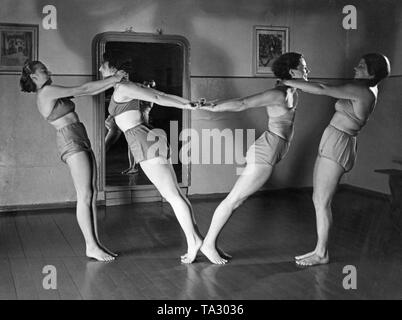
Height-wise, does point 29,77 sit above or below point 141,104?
above

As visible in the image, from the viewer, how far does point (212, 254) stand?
429 centimetres

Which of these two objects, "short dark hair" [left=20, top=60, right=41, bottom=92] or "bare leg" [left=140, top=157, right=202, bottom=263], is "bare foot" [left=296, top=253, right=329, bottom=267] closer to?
"bare leg" [left=140, top=157, right=202, bottom=263]

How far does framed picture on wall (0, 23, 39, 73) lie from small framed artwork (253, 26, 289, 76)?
9.47 feet

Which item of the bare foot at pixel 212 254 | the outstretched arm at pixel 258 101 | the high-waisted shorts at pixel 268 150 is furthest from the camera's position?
the bare foot at pixel 212 254

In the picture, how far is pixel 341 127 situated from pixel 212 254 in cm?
143

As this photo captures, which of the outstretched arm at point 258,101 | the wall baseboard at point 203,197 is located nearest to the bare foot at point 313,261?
the outstretched arm at point 258,101

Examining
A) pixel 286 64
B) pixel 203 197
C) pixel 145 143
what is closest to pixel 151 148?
pixel 145 143

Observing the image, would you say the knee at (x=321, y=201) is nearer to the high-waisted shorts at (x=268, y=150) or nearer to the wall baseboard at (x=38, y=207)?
the high-waisted shorts at (x=268, y=150)

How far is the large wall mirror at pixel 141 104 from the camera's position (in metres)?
6.68

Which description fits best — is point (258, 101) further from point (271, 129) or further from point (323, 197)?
point (323, 197)

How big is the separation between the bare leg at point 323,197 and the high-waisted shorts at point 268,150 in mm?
312

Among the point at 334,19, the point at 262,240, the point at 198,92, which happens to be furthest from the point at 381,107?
the point at 262,240
